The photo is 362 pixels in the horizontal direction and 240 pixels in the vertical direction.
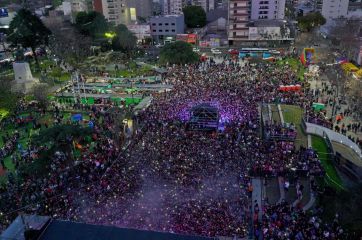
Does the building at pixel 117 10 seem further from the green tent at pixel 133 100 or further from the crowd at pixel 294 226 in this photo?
the crowd at pixel 294 226

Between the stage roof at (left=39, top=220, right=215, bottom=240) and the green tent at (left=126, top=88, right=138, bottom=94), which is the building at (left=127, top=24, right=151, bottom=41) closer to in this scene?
the green tent at (left=126, top=88, right=138, bottom=94)

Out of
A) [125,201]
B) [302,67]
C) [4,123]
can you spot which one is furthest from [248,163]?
[302,67]

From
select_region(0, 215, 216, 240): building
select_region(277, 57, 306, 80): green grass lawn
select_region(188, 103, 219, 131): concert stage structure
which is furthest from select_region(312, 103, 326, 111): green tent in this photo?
select_region(0, 215, 216, 240): building

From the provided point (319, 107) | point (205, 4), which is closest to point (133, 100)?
point (319, 107)

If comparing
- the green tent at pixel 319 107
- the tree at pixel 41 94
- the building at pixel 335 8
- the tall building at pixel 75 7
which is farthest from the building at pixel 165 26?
the green tent at pixel 319 107

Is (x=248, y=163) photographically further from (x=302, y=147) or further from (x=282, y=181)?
(x=302, y=147)
